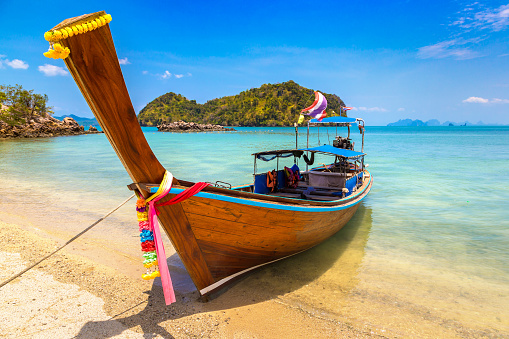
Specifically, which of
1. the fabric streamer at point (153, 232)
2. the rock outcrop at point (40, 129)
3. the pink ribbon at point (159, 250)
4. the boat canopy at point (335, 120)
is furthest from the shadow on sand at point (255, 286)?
the rock outcrop at point (40, 129)

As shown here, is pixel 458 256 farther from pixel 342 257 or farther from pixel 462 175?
pixel 462 175

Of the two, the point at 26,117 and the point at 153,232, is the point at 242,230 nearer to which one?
the point at 153,232

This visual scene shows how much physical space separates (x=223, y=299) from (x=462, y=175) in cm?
2017

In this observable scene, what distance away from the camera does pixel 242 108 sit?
165 meters

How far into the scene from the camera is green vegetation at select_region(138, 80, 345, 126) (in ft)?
501

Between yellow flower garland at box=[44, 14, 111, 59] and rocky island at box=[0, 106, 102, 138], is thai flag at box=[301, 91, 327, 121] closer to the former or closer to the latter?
yellow flower garland at box=[44, 14, 111, 59]

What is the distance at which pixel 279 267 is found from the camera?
5.93 m

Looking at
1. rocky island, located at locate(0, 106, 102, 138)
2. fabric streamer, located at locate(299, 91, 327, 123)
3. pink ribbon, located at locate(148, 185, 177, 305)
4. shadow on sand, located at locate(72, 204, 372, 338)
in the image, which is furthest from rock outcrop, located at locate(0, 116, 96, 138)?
pink ribbon, located at locate(148, 185, 177, 305)

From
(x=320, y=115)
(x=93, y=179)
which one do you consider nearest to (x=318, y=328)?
(x=320, y=115)

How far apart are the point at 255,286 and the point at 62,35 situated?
15.2ft

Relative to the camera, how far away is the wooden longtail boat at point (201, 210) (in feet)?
9.02

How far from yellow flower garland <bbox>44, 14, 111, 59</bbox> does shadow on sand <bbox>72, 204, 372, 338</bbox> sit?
3447 mm

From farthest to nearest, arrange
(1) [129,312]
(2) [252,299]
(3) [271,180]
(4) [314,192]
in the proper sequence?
(4) [314,192], (3) [271,180], (2) [252,299], (1) [129,312]

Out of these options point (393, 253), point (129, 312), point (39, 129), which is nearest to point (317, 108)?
point (393, 253)
